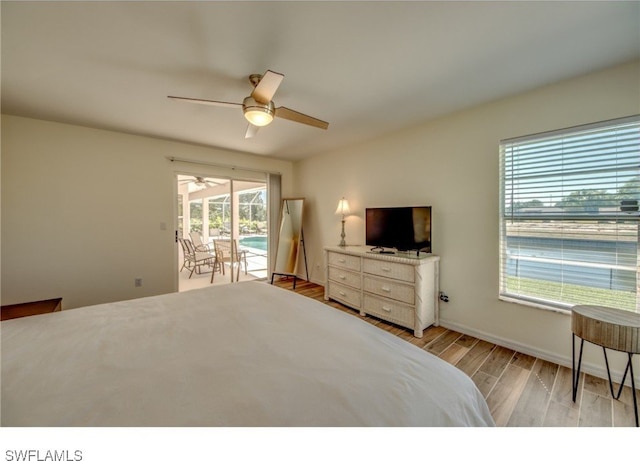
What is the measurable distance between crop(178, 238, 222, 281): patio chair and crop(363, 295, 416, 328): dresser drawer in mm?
3071

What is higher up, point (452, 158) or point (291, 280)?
point (452, 158)

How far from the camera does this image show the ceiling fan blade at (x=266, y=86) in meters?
1.56

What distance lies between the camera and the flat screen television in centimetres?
284

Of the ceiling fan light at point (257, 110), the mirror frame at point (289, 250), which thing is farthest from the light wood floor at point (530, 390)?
the mirror frame at point (289, 250)

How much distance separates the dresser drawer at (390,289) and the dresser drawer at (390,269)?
7cm

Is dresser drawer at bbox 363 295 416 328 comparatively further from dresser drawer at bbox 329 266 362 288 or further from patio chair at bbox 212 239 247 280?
patio chair at bbox 212 239 247 280

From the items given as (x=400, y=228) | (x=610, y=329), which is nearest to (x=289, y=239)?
(x=400, y=228)

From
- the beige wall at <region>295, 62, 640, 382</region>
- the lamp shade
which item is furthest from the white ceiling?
the lamp shade

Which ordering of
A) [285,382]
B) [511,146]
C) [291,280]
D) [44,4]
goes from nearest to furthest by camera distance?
[285,382] → [44,4] → [511,146] → [291,280]

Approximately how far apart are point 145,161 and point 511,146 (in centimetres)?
455

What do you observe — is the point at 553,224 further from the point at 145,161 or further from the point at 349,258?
the point at 145,161

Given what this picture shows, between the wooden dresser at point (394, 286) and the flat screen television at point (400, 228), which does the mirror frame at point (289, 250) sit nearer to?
the wooden dresser at point (394, 286)
